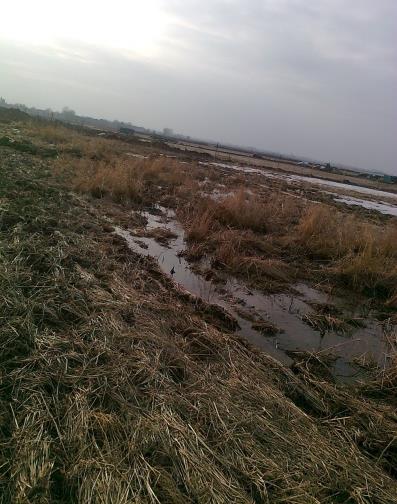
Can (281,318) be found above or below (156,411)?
below

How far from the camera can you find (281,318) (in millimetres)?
5297

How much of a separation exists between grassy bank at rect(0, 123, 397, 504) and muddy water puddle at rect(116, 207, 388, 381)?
0.49 m

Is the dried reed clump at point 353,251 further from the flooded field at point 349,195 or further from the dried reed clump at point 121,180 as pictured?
the flooded field at point 349,195

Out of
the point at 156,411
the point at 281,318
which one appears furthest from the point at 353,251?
the point at 156,411

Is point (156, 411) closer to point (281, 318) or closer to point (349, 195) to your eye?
point (281, 318)

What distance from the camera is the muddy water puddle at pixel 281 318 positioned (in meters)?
4.41

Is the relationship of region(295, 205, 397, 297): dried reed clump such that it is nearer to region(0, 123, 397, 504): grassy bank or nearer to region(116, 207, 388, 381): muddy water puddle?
region(116, 207, 388, 381): muddy water puddle

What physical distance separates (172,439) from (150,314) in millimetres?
1886

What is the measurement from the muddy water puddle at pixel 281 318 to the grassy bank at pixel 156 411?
49 cm

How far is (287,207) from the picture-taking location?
38.8ft

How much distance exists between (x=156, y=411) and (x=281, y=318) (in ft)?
9.99

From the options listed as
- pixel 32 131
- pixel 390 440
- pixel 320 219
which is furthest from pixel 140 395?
pixel 32 131

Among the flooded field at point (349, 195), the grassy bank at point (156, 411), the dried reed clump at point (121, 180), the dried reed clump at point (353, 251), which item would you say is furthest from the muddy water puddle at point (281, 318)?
the flooded field at point (349, 195)

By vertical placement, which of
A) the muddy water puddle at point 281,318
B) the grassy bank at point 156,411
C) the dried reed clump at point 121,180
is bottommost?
the muddy water puddle at point 281,318
